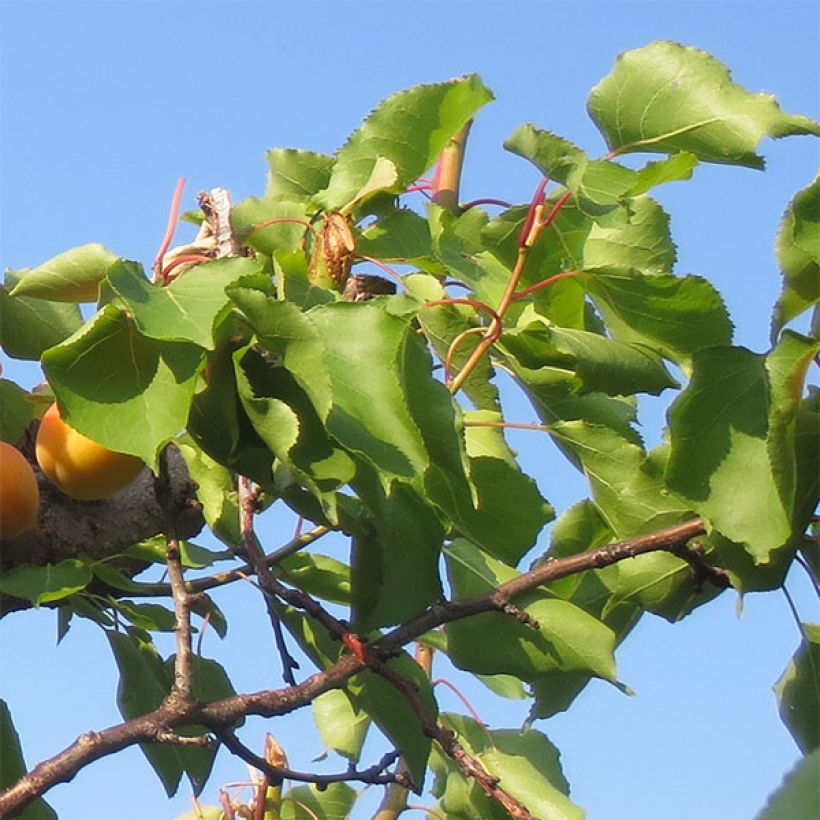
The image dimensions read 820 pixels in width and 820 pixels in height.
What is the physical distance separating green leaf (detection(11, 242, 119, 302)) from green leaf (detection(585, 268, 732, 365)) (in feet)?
1.57

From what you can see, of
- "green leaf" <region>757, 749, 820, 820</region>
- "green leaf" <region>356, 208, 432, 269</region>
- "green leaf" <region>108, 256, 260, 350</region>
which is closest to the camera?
"green leaf" <region>757, 749, 820, 820</region>

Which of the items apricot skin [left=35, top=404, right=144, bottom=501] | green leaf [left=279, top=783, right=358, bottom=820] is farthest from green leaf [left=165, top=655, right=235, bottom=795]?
green leaf [left=279, top=783, right=358, bottom=820]

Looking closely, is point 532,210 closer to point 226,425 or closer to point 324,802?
point 226,425

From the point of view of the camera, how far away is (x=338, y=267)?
46.8 inches

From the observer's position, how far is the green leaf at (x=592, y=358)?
3.84ft

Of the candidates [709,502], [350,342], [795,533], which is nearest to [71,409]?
[350,342]

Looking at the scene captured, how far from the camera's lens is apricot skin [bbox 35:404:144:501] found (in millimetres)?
1300

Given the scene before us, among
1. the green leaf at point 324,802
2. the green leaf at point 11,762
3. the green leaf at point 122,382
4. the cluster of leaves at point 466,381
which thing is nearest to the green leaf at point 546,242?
the cluster of leaves at point 466,381

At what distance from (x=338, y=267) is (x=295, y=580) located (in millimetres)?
427

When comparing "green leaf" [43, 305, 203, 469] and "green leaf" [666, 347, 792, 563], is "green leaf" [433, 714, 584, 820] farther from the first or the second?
"green leaf" [43, 305, 203, 469]

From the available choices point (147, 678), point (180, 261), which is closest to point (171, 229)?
point (180, 261)

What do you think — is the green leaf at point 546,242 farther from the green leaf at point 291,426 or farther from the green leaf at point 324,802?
the green leaf at point 324,802

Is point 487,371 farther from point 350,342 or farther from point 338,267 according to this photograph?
point 350,342

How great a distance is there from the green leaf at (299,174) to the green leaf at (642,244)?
321 mm
